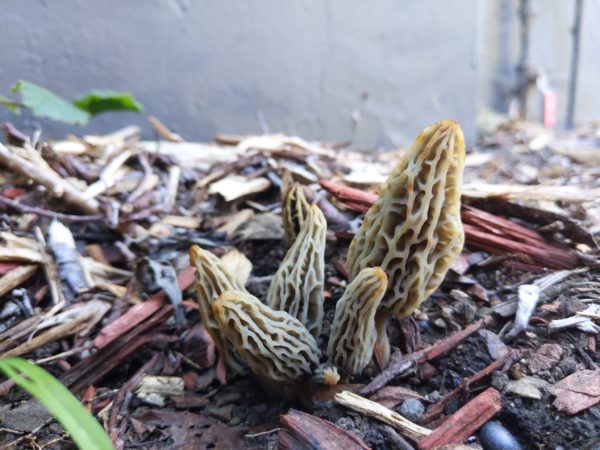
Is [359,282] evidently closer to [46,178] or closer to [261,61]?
[46,178]

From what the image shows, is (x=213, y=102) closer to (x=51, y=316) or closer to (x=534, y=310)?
(x=51, y=316)

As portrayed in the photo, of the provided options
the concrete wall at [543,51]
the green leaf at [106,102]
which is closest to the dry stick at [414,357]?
the green leaf at [106,102]

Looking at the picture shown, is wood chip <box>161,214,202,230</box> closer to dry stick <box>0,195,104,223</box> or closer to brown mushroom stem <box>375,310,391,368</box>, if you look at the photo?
dry stick <box>0,195,104,223</box>

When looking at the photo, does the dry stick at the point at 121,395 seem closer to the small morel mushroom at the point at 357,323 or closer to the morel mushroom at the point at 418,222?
the small morel mushroom at the point at 357,323

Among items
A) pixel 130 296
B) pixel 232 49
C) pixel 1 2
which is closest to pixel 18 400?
pixel 130 296

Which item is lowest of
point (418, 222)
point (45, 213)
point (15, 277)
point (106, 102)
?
point (15, 277)

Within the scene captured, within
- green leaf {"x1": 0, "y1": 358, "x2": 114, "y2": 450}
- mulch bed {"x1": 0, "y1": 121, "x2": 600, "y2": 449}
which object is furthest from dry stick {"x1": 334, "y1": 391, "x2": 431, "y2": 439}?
green leaf {"x1": 0, "y1": 358, "x2": 114, "y2": 450}

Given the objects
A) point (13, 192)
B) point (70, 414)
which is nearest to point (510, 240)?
point (70, 414)
